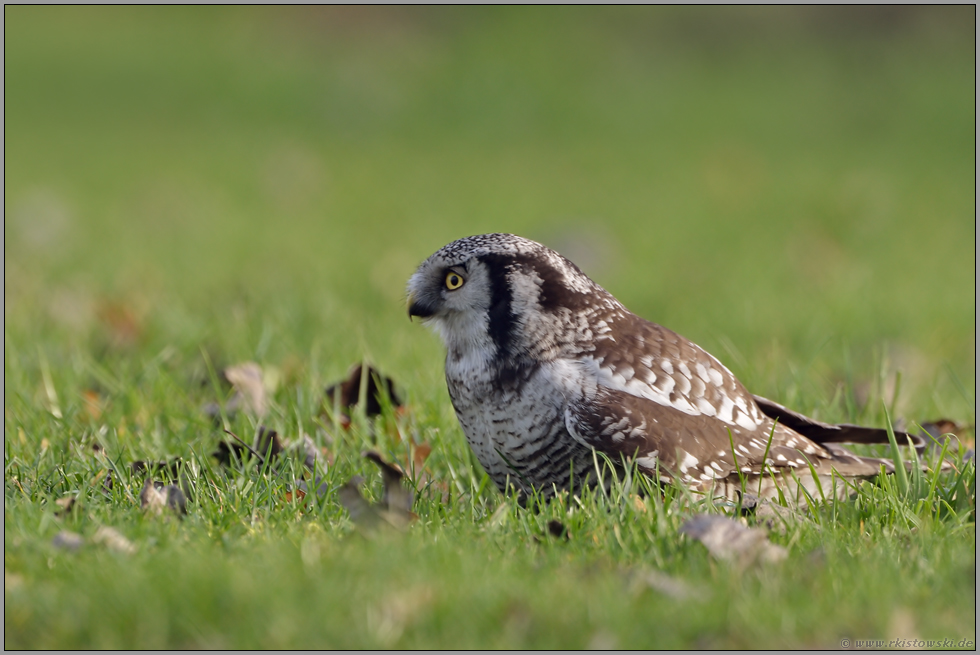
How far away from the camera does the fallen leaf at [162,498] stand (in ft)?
10.5

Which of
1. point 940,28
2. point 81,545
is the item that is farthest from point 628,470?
point 940,28

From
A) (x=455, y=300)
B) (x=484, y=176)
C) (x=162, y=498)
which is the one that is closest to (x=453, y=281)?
(x=455, y=300)

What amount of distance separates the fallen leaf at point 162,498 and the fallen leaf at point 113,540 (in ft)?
0.93

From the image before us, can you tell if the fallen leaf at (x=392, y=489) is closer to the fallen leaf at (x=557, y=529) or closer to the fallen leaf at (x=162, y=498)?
the fallen leaf at (x=557, y=529)

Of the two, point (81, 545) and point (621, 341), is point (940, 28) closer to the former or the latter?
point (621, 341)

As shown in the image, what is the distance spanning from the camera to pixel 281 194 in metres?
11.7

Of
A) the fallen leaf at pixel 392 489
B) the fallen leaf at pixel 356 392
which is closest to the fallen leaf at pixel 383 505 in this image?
the fallen leaf at pixel 392 489

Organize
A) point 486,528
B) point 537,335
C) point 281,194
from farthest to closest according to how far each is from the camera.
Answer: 1. point 281,194
2. point 537,335
3. point 486,528

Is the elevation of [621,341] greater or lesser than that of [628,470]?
greater

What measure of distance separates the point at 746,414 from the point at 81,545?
2.38 meters

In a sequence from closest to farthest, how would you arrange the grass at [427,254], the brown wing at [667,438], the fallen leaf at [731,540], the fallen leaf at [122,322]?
the grass at [427,254] < the fallen leaf at [731,540] < the brown wing at [667,438] < the fallen leaf at [122,322]

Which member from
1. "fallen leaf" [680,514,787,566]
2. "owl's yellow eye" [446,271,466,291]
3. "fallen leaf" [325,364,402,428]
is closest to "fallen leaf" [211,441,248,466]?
"fallen leaf" [325,364,402,428]

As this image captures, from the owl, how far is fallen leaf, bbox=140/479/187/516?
1039 mm

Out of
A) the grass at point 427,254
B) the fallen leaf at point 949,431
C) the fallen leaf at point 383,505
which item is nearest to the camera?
the grass at point 427,254
